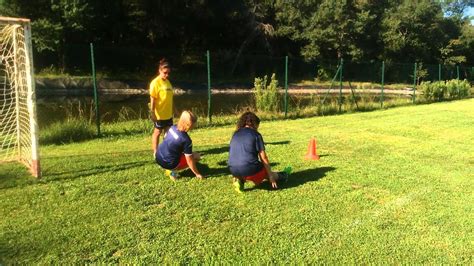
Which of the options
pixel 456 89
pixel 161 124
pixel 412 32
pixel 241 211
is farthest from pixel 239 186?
pixel 412 32

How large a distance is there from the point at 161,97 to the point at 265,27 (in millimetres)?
37442

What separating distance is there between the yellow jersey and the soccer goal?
1.79 metres

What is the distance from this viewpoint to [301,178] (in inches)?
248

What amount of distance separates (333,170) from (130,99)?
19.6m

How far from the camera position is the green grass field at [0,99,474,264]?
3.97m

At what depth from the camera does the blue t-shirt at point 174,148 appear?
5.83 metres

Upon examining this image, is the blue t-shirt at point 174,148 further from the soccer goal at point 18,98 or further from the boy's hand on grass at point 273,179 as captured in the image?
the soccer goal at point 18,98

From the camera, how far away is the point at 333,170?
22.2 feet

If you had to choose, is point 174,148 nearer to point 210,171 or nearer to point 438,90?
point 210,171

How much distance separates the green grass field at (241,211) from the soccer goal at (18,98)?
0.44 meters

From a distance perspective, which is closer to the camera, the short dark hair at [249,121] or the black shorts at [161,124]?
the short dark hair at [249,121]

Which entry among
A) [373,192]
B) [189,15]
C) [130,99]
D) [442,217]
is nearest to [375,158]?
[373,192]

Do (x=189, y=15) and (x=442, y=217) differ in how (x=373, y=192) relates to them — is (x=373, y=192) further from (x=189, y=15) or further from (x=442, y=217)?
(x=189, y=15)

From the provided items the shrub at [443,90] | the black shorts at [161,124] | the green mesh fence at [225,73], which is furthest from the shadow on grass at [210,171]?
the shrub at [443,90]
